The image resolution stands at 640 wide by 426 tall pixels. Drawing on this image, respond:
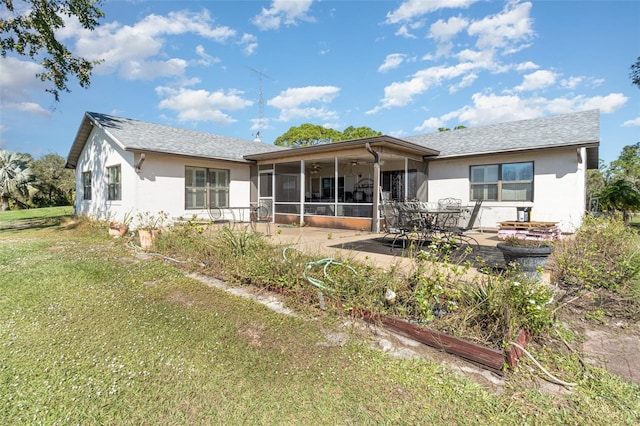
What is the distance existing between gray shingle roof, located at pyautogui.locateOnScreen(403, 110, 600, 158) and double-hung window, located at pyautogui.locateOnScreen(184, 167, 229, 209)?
8523 mm

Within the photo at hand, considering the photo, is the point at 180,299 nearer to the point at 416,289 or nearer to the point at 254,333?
the point at 254,333

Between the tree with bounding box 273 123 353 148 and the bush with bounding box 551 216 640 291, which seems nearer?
the bush with bounding box 551 216 640 291

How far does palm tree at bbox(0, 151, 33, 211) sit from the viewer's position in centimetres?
2097

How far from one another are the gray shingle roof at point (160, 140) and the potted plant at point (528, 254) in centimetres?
1022

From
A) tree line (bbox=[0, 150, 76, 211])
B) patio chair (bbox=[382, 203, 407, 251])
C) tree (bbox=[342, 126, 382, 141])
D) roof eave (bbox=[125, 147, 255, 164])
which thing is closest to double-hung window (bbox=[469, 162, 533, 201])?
patio chair (bbox=[382, 203, 407, 251])

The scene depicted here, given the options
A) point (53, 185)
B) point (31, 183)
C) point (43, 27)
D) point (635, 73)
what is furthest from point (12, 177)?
point (635, 73)

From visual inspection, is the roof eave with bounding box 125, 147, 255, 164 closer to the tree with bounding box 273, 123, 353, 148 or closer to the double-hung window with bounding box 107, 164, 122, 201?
the double-hung window with bounding box 107, 164, 122, 201

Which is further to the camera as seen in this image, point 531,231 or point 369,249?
point 531,231

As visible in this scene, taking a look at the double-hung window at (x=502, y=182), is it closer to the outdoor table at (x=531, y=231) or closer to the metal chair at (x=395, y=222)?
the outdoor table at (x=531, y=231)

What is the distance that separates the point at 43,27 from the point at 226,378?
1211cm

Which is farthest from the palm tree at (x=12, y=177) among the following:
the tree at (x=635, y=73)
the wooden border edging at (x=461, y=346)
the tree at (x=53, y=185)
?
the tree at (x=635, y=73)

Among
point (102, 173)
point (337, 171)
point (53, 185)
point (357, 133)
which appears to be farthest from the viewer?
point (357, 133)

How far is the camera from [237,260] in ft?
15.7

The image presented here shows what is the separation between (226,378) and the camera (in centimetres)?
228
